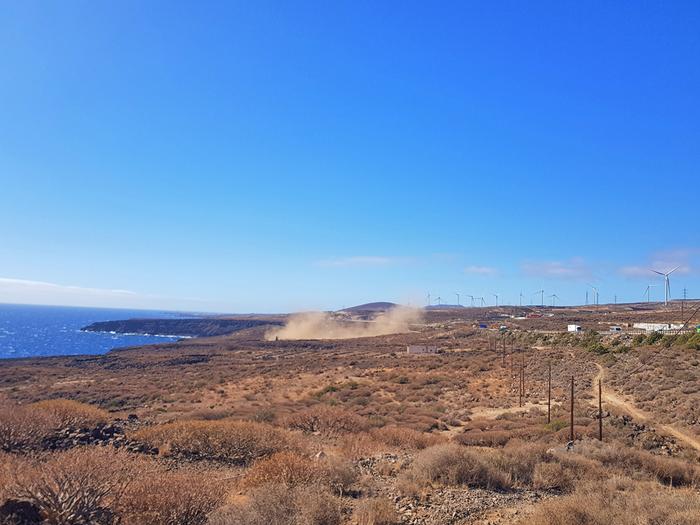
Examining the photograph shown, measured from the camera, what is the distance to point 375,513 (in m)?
7.52

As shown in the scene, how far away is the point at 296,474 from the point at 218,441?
4347 mm

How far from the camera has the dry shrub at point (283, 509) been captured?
21.2 ft

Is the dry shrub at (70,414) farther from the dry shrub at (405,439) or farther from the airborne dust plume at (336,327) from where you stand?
the airborne dust plume at (336,327)

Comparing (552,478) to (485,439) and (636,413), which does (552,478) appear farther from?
(636,413)

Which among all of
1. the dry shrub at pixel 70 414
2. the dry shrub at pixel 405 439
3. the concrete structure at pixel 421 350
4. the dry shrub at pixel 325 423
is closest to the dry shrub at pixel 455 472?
the dry shrub at pixel 405 439

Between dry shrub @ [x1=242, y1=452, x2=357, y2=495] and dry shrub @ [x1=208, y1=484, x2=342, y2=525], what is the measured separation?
722 mm

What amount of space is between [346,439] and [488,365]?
3468 centimetres

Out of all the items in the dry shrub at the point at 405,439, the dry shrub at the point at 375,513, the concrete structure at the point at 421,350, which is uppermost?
the dry shrub at the point at 375,513

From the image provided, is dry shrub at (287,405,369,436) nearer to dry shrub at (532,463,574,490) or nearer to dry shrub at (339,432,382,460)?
dry shrub at (339,432,382,460)

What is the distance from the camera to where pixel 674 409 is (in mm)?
23031

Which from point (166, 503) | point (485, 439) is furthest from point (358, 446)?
point (166, 503)

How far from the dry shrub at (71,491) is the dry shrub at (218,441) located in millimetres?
4912

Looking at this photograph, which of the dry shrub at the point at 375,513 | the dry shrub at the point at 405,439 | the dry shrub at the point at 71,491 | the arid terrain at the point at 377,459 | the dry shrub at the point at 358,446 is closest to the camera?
the dry shrub at the point at 71,491

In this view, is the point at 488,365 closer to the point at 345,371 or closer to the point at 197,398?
the point at 345,371
